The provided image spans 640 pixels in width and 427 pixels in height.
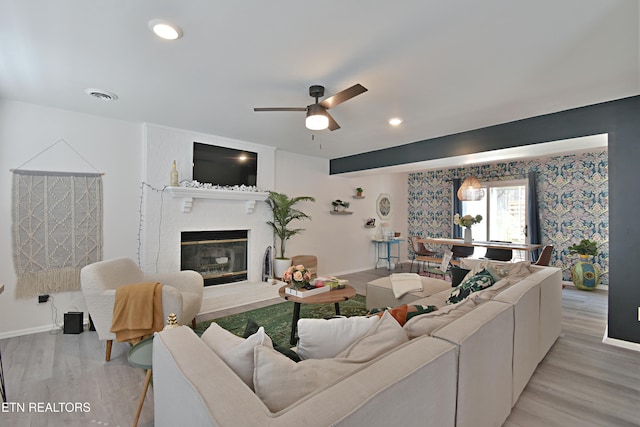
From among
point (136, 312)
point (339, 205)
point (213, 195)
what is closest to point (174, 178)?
point (213, 195)

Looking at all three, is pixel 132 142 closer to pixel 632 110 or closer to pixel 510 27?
pixel 510 27

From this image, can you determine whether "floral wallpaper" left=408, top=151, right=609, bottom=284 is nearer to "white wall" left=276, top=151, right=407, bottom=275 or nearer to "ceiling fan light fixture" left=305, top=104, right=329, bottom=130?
"white wall" left=276, top=151, right=407, bottom=275

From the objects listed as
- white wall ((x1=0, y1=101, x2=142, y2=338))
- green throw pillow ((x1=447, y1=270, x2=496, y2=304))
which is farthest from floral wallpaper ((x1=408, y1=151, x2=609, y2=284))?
white wall ((x1=0, y1=101, x2=142, y2=338))

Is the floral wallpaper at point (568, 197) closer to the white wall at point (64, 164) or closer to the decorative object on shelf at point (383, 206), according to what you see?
the decorative object on shelf at point (383, 206)

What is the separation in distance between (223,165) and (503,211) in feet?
19.3

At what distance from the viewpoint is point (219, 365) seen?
103cm

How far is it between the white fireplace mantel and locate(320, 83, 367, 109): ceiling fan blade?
236cm

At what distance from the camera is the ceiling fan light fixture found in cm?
257

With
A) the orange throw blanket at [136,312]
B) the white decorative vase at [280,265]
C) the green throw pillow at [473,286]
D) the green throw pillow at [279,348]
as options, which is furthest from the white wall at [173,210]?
the green throw pillow at [473,286]

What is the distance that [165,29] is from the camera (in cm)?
184

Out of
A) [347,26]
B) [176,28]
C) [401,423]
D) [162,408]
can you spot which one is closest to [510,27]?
[347,26]

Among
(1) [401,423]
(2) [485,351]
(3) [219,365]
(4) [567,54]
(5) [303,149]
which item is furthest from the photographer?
(5) [303,149]

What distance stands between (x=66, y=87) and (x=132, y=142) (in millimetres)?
1073

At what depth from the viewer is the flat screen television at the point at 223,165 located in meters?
4.28
